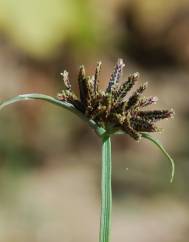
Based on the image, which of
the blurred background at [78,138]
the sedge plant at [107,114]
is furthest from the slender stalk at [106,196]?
the blurred background at [78,138]

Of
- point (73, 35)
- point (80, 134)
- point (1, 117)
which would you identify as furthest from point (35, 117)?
point (73, 35)

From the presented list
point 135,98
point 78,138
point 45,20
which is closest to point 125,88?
point 135,98

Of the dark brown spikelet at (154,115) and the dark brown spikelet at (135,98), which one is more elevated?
the dark brown spikelet at (135,98)

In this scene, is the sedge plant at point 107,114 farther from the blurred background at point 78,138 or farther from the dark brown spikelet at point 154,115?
the blurred background at point 78,138

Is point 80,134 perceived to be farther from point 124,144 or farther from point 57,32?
point 57,32

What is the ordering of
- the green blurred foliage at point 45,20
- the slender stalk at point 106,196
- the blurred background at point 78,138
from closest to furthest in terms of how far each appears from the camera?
the slender stalk at point 106,196
the green blurred foliage at point 45,20
the blurred background at point 78,138

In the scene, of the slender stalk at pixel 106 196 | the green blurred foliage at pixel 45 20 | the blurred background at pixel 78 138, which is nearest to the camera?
the slender stalk at pixel 106 196

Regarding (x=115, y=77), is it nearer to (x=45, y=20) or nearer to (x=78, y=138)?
(x=45, y=20)
